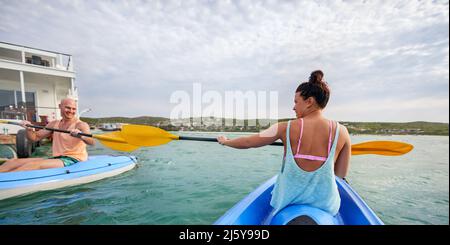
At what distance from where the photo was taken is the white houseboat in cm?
980

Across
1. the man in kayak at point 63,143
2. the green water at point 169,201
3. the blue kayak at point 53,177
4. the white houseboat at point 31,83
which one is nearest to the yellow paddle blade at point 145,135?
the man in kayak at point 63,143

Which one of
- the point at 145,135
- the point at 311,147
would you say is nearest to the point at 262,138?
the point at 311,147

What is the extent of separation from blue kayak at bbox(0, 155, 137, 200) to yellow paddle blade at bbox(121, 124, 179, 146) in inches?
59.8

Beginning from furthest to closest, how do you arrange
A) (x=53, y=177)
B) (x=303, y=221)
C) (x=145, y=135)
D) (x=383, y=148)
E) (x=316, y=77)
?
(x=53, y=177) → (x=145, y=135) → (x=383, y=148) → (x=316, y=77) → (x=303, y=221)

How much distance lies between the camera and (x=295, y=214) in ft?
4.91

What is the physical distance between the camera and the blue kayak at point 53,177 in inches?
136

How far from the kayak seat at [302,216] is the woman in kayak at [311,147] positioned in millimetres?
55

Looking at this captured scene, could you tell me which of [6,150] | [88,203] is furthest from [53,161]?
[6,150]

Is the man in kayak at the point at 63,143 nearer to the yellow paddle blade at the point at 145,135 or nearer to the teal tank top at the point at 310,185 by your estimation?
the yellow paddle blade at the point at 145,135

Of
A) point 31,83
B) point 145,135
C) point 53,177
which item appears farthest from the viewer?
point 31,83

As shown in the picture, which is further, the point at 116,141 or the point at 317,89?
the point at 116,141

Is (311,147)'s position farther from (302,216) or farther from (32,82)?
(32,82)

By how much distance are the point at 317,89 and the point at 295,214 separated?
3.18 feet
